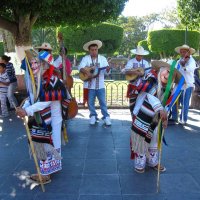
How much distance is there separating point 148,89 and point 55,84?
1208 mm

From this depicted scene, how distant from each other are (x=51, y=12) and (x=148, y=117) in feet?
13.6

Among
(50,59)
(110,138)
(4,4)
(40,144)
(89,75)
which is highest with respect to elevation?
(4,4)

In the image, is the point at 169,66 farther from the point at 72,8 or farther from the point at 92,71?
the point at 72,8

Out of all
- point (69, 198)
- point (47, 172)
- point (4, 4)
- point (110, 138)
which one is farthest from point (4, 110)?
point (69, 198)

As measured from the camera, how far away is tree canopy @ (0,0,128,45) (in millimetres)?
6906

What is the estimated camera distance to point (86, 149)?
19.0 feet

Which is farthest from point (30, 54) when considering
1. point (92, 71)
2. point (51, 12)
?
point (51, 12)

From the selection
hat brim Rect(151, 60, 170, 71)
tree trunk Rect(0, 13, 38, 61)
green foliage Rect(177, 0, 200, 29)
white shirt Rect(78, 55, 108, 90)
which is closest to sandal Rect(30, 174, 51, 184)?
hat brim Rect(151, 60, 170, 71)

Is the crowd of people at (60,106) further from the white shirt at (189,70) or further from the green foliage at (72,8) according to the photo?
the white shirt at (189,70)

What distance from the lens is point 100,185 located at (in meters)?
4.23

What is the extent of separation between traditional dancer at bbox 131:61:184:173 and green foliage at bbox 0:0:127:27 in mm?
3144

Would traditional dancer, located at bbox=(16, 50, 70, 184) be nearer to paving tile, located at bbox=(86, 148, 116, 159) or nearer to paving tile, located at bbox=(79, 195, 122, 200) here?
paving tile, located at bbox=(79, 195, 122, 200)

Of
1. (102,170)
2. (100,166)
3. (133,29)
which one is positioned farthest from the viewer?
(133,29)

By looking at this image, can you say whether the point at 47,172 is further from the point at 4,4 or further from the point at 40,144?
the point at 4,4
